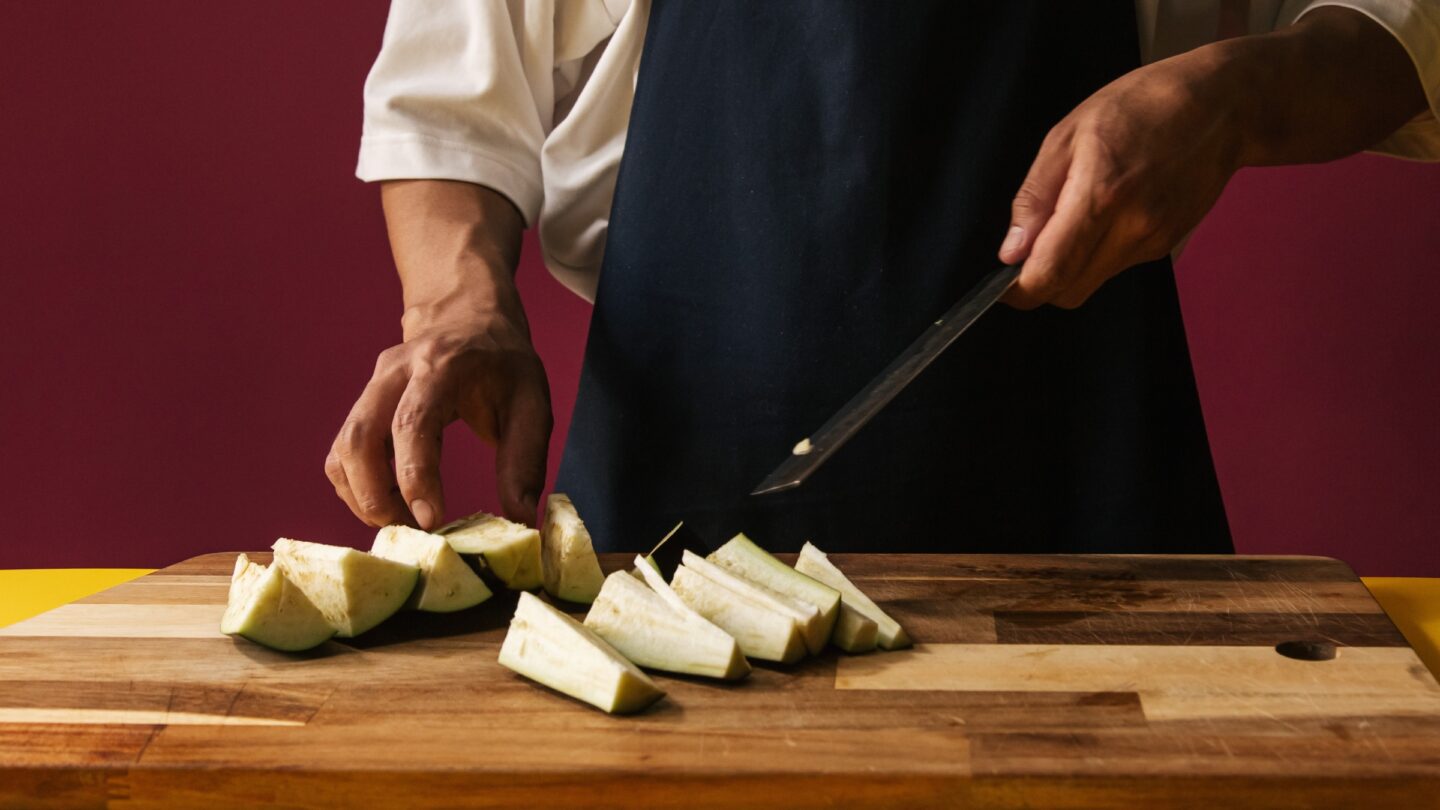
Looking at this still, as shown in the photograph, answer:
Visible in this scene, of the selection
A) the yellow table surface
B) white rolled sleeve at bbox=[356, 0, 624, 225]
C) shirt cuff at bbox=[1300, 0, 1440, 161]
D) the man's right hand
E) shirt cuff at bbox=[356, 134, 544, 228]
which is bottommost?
the yellow table surface

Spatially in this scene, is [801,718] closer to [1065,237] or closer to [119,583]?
[1065,237]

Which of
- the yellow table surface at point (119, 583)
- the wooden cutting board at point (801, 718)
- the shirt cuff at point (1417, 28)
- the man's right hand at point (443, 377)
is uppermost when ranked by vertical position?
the shirt cuff at point (1417, 28)

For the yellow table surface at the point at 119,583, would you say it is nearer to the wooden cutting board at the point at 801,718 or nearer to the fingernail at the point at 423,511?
the wooden cutting board at the point at 801,718

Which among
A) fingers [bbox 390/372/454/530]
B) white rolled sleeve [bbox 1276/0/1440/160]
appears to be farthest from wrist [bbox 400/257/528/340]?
white rolled sleeve [bbox 1276/0/1440/160]

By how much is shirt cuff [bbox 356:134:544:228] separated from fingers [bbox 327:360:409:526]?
34 cm

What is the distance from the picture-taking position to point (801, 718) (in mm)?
1034

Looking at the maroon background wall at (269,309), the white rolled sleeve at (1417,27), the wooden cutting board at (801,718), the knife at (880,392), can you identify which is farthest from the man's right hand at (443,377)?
the maroon background wall at (269,309)

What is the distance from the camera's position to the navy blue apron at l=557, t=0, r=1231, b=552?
1541 millimetres

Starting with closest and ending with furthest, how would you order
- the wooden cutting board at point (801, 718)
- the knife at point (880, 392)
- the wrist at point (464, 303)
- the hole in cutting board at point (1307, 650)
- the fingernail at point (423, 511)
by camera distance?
1. the wooden cutting board at point (801, 718)
2. the hole in cutting board at point (1307, 650)
3. the knife at point (880, 392)
4. the fingernail at point (423, 511)
5. the wrist at point (464, 303)

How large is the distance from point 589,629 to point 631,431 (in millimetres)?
469

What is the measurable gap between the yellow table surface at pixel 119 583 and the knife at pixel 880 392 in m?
0.52

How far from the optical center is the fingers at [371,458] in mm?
1420

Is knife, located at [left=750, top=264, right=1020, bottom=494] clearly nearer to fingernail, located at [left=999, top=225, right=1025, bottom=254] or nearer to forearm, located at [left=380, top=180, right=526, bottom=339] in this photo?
fingernail, located at [left=999, top=225, right=1025, bottom=254]

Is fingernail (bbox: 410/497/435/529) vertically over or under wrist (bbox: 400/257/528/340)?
under
